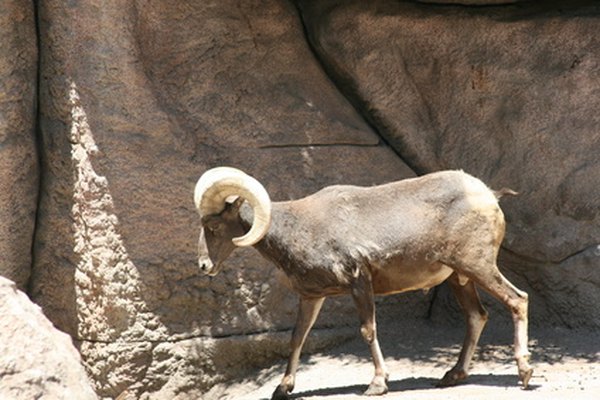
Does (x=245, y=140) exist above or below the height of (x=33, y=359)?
above

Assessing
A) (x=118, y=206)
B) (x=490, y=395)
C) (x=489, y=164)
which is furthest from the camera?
(x=489, y=164)

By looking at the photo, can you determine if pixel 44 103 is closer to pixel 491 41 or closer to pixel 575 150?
pixel 491 41

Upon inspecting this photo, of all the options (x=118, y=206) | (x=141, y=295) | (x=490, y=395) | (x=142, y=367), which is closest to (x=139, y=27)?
(x=118, y=206)

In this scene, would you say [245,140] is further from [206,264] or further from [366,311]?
[366,311]

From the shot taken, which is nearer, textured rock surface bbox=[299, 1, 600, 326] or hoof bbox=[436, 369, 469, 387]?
hoof bbox=[436, 369, 469, 387]

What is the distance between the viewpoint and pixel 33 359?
5.53m

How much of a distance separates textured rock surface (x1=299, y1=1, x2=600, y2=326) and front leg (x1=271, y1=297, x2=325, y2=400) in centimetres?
244

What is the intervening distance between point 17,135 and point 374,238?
3.47 meters

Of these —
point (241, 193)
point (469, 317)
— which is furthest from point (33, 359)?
point (469, 317)

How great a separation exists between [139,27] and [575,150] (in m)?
4.08

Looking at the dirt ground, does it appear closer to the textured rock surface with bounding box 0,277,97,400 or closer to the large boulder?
the large boulder

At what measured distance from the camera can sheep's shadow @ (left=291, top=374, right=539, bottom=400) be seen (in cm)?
873

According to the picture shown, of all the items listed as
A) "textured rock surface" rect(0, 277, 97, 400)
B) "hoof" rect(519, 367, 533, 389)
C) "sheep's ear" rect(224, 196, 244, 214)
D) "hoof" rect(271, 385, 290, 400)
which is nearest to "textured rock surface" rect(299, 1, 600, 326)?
"hoof" rect(519, 367, 533, 389)

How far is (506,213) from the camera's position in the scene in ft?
34.7
